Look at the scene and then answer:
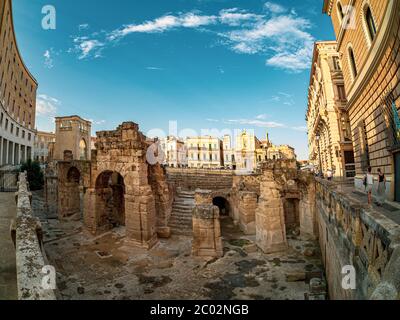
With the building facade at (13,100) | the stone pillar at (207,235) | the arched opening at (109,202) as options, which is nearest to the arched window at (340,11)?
the stone pillar at (207,235)

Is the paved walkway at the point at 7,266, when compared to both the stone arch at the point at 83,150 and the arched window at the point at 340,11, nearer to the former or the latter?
the arched window at the point at 340,11

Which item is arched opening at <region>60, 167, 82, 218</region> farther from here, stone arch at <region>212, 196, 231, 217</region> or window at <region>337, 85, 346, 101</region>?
window at <region>337, 85, 346, 101</region>

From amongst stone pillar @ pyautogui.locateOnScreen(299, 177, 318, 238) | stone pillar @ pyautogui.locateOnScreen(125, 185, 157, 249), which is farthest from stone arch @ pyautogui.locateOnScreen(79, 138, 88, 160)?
stone pillar @ pyautogui.locateOnScreen(299, 177, 318, 238)

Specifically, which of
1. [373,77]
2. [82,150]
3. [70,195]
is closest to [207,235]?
[373,77]

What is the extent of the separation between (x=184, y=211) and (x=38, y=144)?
58.4 metres

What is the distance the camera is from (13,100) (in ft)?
107

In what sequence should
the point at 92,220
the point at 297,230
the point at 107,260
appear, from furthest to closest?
the point at 297,230 → the point at 92,220 → the point at 107,260

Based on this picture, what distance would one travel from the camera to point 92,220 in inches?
467

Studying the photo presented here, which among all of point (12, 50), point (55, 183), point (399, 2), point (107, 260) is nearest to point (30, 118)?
point (12, 50)

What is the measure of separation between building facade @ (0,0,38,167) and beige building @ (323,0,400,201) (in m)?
33.6

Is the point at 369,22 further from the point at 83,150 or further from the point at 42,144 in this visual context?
the point at 42,144

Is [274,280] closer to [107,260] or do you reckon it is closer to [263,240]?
[263,240]

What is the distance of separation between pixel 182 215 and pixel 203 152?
39205mm
